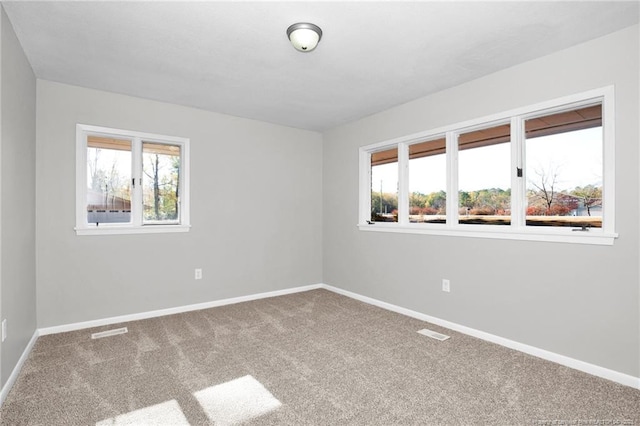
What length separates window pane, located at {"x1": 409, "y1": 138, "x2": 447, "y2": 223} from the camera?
3.63m

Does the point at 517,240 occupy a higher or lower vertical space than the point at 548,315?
higher

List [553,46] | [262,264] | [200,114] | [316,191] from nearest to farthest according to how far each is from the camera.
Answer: [553,46] < [200,114] < [262,264] < [316,191]

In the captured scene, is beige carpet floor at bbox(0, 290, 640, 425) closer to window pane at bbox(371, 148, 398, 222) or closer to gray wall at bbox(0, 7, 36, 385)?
gray wall at bbox(0, 7, 36, 385)

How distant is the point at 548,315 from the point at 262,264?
3.25 metres

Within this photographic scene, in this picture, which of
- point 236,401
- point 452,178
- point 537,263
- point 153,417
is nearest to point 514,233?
point 537,263

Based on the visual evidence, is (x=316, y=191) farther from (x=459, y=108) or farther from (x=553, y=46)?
(x=553, y=46)

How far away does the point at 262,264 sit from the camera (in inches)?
182

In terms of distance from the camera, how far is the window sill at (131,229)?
341 cm

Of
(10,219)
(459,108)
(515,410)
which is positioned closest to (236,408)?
(515,410)

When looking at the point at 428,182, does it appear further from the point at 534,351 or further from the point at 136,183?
the point at 136,183

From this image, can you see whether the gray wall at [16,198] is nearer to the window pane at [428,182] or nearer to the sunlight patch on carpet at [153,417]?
the sunlight patch on carpet at [153,417]

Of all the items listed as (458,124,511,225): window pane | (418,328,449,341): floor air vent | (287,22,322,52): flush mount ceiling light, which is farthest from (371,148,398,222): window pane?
(287,22,322,52): flush mount ceiling light

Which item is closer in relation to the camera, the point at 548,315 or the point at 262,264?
the point at 548,315

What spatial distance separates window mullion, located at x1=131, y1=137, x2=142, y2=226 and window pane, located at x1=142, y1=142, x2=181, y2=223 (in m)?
0.06
